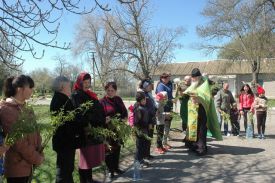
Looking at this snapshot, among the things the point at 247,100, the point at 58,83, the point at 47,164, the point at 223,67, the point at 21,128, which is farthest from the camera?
the point at 223,67

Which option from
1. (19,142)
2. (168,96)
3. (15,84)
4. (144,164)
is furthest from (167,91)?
(19,142)

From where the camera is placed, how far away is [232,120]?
12.2 meters

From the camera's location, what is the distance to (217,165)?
25.2ft

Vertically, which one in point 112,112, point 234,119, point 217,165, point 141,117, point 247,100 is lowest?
point 217,165

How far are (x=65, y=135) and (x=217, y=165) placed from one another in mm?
3638

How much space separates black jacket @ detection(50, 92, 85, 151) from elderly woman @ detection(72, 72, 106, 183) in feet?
1.31

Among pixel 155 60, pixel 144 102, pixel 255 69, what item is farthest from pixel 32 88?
pixel 255 69

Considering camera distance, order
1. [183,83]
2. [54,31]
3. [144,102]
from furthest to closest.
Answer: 1. [183,83]
2. [144,102]
3. [54,31]

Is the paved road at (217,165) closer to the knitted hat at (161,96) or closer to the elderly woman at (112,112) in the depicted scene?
the elderly woman at (112,112)

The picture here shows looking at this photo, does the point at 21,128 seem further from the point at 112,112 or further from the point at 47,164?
the point at 47,164

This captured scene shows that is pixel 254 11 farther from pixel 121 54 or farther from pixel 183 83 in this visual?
pixel 183 83

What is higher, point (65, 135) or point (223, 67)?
point (223, 67)

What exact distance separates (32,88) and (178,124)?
1122 centimetres

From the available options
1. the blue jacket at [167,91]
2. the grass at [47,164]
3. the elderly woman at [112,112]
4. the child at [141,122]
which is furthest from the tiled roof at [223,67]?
→ the elderly woman at [112,112]
